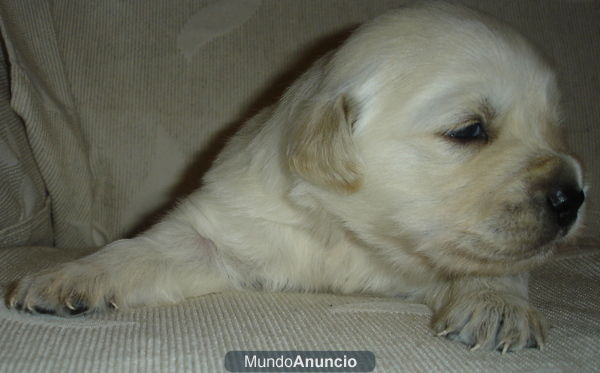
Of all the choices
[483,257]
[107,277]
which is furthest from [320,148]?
[107,277]

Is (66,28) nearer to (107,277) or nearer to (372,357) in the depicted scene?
(107,277)

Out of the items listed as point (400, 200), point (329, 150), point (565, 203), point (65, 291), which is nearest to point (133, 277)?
point (65, 291)

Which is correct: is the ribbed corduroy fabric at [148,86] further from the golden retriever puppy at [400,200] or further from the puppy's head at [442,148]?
the puppy's head at [442,148]

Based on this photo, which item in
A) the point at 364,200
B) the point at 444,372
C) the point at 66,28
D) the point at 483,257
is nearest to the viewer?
the point at 444,372

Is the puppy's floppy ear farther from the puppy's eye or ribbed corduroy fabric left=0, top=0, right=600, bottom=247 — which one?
ribbed corduroy fabric left=0, top=0, right=600, bottom=247

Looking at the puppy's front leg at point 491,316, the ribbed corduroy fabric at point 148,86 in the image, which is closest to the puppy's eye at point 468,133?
the puppy's front leg at point 491,316

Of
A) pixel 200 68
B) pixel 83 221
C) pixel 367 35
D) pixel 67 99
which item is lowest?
pixel 83 221

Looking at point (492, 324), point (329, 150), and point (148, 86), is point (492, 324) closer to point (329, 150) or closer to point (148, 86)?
point (329, 150)
